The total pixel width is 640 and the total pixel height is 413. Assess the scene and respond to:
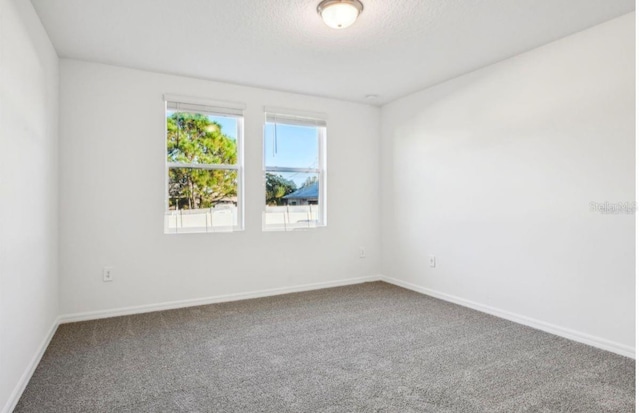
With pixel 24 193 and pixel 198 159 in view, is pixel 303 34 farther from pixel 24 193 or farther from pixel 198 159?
pixel 24 193

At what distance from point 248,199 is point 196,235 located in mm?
→ 681

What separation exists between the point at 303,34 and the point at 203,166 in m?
1.81

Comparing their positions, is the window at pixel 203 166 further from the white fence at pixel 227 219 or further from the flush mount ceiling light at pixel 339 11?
the flush mount ceiling light at pixel 339 11

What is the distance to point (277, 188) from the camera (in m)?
4.44

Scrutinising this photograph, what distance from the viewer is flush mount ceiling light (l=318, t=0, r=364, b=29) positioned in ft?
7.88

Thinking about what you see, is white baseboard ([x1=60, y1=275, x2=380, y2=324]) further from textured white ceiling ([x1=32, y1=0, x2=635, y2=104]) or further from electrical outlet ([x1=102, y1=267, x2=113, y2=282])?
textured white ceiling ([x1=32, y1=0, x2=635, y2=104])

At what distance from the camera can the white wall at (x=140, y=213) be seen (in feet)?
11.2

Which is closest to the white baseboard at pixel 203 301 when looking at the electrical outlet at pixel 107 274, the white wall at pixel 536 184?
the electrical outlet at pixel 107 274

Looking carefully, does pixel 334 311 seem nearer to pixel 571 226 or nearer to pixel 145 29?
pixel 571 226

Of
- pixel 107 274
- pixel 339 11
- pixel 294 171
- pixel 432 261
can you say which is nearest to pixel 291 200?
pixel 294 171

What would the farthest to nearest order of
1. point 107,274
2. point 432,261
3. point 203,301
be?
1. point 432,261
2. point 203,301
3. point 107,274

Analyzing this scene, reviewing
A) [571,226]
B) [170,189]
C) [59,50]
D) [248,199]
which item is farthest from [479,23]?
[59,50]

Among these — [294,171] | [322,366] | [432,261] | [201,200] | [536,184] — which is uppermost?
[294,171]

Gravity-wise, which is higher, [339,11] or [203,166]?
[339,11]
